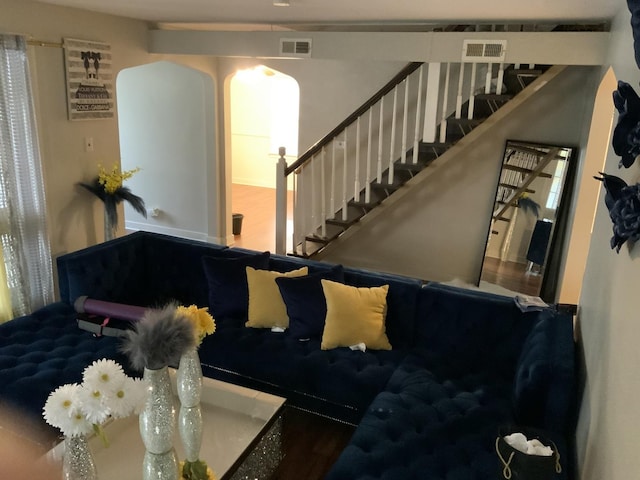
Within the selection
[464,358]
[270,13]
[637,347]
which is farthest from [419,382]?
[270,13]

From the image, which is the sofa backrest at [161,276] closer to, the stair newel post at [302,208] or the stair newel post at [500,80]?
the stair newel post at [302,208]

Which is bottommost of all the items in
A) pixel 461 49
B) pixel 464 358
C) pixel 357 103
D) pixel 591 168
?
pixel 464 358

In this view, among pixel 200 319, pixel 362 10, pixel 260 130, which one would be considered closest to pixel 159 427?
pixel 200 319

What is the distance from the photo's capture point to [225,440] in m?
2.16

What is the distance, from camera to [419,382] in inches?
101

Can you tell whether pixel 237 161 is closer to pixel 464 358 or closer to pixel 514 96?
pixel 514 96

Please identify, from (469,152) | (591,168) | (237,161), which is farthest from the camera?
(237,161)

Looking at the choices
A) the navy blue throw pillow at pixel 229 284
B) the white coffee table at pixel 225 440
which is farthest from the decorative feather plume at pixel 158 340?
the navy blue throw pillow at pixel 229 284

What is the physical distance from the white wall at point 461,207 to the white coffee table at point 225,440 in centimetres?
319

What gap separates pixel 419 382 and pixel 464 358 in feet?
1.51

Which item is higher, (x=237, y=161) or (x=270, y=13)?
(x=270, y=13)

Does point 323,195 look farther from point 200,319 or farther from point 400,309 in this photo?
point 200,319

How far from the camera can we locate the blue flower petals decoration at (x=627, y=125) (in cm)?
164

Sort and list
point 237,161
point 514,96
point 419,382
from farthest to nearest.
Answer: point 237,161 → point 514,96 → point 419,382
